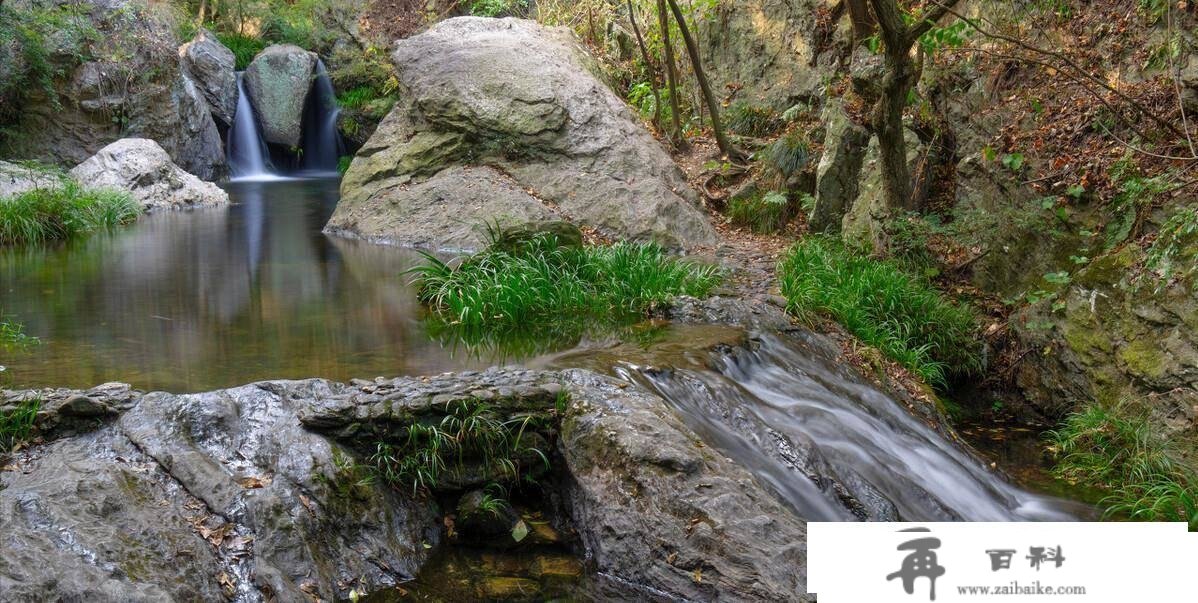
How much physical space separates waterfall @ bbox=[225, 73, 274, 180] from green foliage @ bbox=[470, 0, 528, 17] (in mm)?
5371

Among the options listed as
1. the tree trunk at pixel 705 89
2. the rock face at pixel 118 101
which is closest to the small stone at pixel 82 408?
the tree trunk at pixel 705 89

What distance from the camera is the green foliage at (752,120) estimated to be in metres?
13.4

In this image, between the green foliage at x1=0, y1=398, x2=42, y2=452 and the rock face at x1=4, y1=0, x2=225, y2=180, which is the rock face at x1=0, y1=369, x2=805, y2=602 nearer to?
the green foliage at x1=0, y1=398, x2=42, y2=452

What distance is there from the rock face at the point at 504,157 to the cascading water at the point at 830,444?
4.54 meters

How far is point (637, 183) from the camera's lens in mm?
12086

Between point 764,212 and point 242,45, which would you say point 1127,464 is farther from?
point 242,45

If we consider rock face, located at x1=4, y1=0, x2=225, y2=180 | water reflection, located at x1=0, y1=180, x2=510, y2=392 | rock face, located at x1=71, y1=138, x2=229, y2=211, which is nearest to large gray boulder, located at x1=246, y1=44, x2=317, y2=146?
rock face, located at x1=4, y1=0, x2=225, y2=180

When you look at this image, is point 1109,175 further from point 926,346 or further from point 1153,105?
point 926,346

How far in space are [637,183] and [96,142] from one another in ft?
35.5

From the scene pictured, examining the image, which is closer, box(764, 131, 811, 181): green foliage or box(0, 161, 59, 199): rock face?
box(764, 131, 811, 181): green foliage

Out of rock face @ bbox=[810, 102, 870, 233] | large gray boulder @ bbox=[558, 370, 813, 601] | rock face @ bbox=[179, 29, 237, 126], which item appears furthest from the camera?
rock face @ bbox=[179, 29, 237, 126]

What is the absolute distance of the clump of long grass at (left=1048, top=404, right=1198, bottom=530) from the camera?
20.3 feet

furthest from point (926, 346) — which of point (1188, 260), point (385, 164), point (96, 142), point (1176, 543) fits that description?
point (96, 142)
